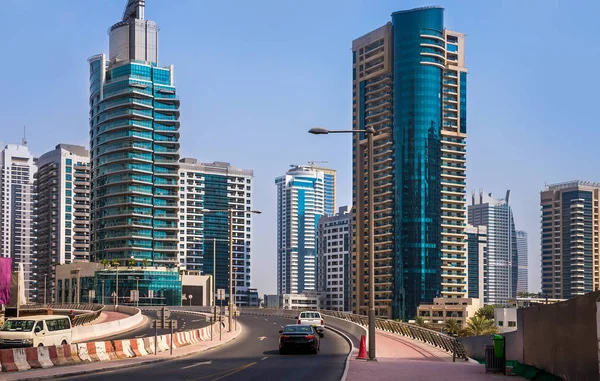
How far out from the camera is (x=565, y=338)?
23.4 metres

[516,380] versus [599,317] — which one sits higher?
[599,317]

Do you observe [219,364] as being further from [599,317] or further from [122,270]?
[122,270]

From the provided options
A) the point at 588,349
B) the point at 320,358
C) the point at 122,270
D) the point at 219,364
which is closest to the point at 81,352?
the point at 219,364

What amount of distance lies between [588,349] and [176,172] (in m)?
183

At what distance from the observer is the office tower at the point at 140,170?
193125mm

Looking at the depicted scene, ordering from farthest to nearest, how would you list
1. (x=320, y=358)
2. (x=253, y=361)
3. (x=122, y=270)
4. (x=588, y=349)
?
1. (x=122, y=270)
2. (x=320, y=358)
3. (x=253, y=361)
4. (x=588, y=349)

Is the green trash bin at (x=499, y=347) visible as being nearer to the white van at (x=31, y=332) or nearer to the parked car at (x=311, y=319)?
the white van at (x=31, y=332)

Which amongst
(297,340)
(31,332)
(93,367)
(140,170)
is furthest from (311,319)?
(140,170)

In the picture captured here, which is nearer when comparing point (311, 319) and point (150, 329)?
point (311, 319)

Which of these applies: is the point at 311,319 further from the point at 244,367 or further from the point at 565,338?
the point at 565,338

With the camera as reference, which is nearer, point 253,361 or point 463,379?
point 463,379

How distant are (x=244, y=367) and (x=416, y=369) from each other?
6844 millimetres

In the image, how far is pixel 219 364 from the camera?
35.7 metres

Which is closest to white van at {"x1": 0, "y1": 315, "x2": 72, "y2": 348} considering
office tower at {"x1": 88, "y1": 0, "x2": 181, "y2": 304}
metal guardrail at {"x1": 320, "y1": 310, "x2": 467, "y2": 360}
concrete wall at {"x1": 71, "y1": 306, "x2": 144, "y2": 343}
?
concrete wall at {"x1": 71, "y1": 306, "x2": 144, "y2": 343}
